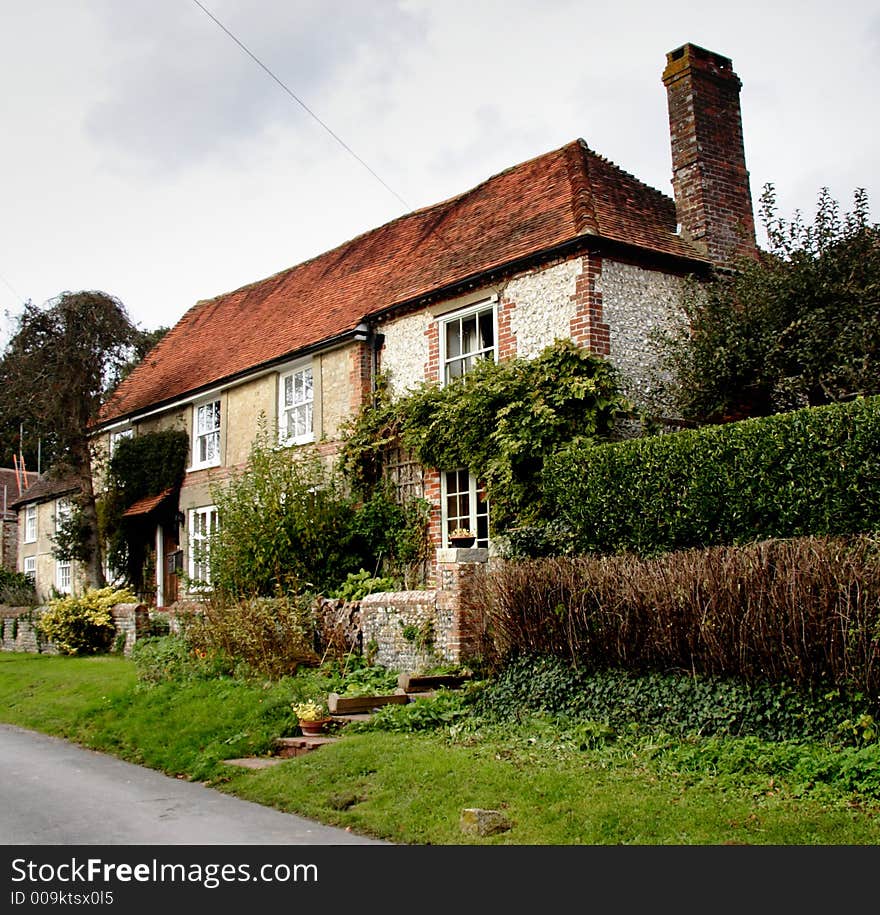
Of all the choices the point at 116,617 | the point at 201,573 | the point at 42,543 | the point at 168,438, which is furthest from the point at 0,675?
the point at 42,543

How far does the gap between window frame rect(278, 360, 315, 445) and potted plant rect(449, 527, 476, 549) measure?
6.18 m

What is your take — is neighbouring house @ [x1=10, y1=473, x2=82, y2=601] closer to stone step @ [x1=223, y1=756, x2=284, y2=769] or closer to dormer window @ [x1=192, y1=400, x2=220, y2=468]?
dormer window @ [x1=192, y1=400, x2=220, y2=468]

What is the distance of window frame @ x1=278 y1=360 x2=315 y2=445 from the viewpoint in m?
20.5

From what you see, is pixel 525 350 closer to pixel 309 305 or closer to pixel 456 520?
pixel 456 520

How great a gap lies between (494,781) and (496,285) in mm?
10359

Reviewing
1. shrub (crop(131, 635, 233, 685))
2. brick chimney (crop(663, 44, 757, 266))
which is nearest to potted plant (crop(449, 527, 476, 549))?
shrub (crop(131, 635, 233, 685))

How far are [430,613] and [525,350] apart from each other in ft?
16.8

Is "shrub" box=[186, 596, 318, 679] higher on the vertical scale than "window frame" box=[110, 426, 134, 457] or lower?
lower

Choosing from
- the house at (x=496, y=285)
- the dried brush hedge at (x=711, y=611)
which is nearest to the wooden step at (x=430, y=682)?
the dried brush hedge at (x=711, y=611)

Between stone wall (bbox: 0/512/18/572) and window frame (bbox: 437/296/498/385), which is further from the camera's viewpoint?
stone wall (bbox: 0/512/18/572)

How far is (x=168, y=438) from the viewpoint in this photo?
25.0 m

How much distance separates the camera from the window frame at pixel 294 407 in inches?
808
